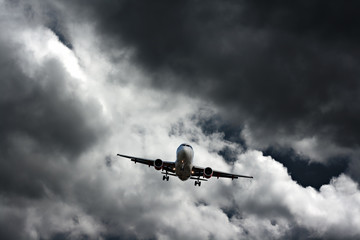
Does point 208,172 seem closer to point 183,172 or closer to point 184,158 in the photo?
point 183,172

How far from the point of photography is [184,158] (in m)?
46.2

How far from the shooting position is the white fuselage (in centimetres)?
4584

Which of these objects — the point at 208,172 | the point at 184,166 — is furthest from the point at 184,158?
the point at 208,172

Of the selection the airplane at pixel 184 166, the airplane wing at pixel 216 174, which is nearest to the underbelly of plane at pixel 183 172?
the airplane at pixel 184 166

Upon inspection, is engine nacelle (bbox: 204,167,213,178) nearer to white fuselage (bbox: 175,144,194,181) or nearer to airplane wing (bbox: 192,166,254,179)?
airplane wing (bbox: 192,166,254,179)

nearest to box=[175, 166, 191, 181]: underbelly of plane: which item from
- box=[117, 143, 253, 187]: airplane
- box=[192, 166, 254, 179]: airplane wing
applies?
box=[117, 143, 253, 187]: airplane

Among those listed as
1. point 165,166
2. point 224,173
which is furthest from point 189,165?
point 224,173

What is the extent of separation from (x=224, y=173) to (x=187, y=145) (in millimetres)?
18534

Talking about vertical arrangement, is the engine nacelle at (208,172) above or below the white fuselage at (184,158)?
above

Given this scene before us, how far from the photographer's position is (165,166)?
2323 inches

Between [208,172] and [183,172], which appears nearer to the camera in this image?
[183,172]

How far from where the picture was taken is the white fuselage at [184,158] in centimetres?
4584

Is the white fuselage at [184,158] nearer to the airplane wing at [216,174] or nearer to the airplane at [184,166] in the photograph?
the airplane at [184,166]

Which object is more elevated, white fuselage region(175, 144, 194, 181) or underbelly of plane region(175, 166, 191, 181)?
white fuselage region(175, 144, 194, 181)
